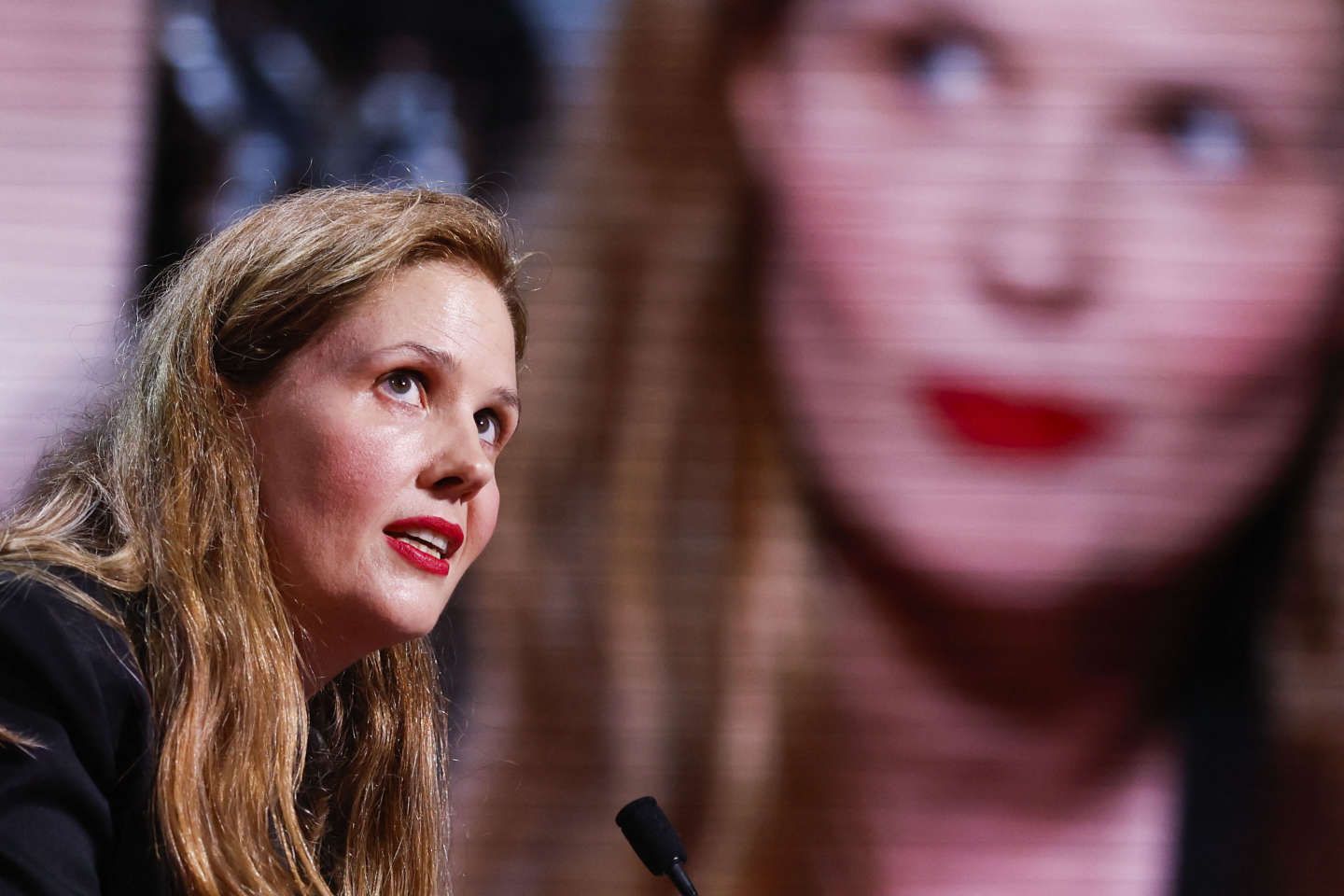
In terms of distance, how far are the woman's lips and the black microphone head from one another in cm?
256

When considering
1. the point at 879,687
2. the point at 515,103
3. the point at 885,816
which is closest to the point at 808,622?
the point at 879,687

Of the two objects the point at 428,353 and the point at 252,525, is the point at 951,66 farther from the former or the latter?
the point at 252,525

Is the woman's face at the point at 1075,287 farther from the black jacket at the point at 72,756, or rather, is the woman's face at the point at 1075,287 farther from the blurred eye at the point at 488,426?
the black jacket at the point at 72,756

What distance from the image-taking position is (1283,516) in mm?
4121

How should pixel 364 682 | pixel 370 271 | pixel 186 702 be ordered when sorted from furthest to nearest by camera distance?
pixel 364 682 < pixel 370 271 < pixel 186 702

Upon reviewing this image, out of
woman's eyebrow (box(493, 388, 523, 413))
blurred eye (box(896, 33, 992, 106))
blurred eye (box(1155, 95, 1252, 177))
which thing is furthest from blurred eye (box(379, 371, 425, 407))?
blurred eye (box(1155, 95, 1252, 177))

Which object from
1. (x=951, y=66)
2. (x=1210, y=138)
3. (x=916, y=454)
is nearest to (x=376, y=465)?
(x=916, y=454)

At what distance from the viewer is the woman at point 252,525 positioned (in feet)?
4.83

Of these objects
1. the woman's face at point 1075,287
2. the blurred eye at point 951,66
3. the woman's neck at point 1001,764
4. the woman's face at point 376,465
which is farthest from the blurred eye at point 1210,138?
the woman's face at point 376,465

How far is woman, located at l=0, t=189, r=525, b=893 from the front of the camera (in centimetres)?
147

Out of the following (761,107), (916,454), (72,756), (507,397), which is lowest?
(916,454)

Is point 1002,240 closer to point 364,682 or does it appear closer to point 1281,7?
point 1281,7

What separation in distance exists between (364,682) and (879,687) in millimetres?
2361

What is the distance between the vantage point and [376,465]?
164 centimetres
